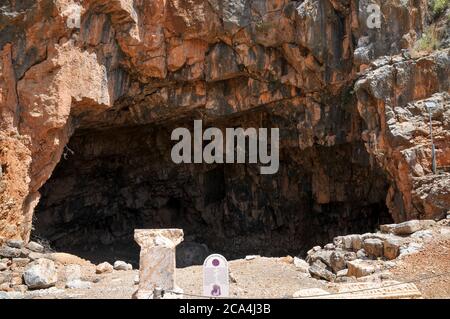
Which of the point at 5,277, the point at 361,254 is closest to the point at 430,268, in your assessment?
the point at 361,254

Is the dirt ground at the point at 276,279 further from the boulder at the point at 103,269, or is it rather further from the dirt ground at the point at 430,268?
the boulder at the point at 103,269

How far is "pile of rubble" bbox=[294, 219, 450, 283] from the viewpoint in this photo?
9.67 meters

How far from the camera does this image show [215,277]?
6.99 metres

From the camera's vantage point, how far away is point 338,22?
Result: 1698cm

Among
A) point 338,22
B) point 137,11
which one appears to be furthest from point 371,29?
point 137,11

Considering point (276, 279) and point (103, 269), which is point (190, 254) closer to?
point (103, 269)

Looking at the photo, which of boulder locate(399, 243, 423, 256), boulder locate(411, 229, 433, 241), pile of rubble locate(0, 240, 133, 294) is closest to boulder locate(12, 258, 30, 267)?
pile of rubble locate(0, 240, 133, 294)

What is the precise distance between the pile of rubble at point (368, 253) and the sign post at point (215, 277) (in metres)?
3.42

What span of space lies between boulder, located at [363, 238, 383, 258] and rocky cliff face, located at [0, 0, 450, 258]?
3180 millimetres

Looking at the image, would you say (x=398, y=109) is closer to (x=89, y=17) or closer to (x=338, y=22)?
(x=338, y=22)

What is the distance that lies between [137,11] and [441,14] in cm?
1081

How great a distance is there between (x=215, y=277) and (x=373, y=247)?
564 cm

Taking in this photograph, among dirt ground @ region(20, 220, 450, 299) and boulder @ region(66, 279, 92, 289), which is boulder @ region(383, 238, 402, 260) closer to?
dirt ground @ region(20, 220, 450, 299)

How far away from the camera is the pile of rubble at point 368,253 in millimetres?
9672
